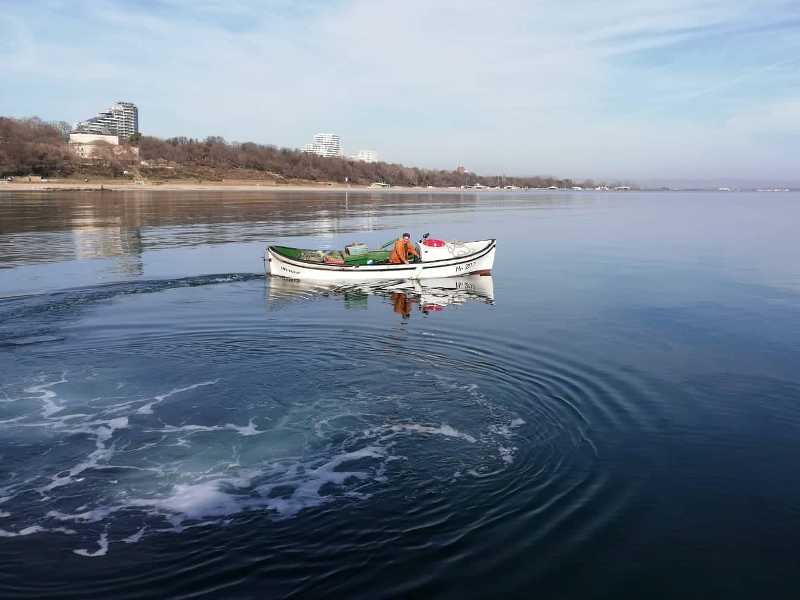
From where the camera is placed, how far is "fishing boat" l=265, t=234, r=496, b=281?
30469 mm

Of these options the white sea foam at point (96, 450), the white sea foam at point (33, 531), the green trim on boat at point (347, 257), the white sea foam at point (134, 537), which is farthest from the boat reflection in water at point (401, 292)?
the white sea foam at point (33, 531)

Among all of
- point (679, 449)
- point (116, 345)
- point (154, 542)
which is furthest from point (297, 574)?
point (116, 345)

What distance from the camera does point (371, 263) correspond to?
30.8m

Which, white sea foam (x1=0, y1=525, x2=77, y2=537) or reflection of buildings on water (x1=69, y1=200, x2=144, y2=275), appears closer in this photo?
white sea foam (x1=0, y1=525, x2=77, y2=537)

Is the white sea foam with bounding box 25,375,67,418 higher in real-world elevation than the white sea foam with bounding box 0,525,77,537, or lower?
higher

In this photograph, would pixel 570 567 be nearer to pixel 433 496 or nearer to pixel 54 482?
pixel 433 496

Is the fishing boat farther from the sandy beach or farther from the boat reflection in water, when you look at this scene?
the sandy beach

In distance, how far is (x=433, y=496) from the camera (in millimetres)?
10688

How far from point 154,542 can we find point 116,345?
11207 mm

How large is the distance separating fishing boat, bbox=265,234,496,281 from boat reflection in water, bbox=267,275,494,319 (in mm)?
396

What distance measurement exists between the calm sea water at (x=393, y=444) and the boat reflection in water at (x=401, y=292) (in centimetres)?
38

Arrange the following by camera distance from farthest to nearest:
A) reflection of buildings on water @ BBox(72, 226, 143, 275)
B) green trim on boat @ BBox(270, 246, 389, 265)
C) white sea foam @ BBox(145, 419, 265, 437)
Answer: reflection of buildings on water @ BBox(72, 226, 143, 275) < green trim on boat @ BBox(270, 246, 389, 265) < white sea foam @ BBox(145, 419, 265, 437)

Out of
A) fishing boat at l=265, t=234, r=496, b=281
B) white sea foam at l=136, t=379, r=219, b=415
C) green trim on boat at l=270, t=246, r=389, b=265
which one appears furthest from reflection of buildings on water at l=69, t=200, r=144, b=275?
white sea foam at l=136, t=379, r=219, b=415

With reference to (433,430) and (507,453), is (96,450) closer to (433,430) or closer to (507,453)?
(433,430)
